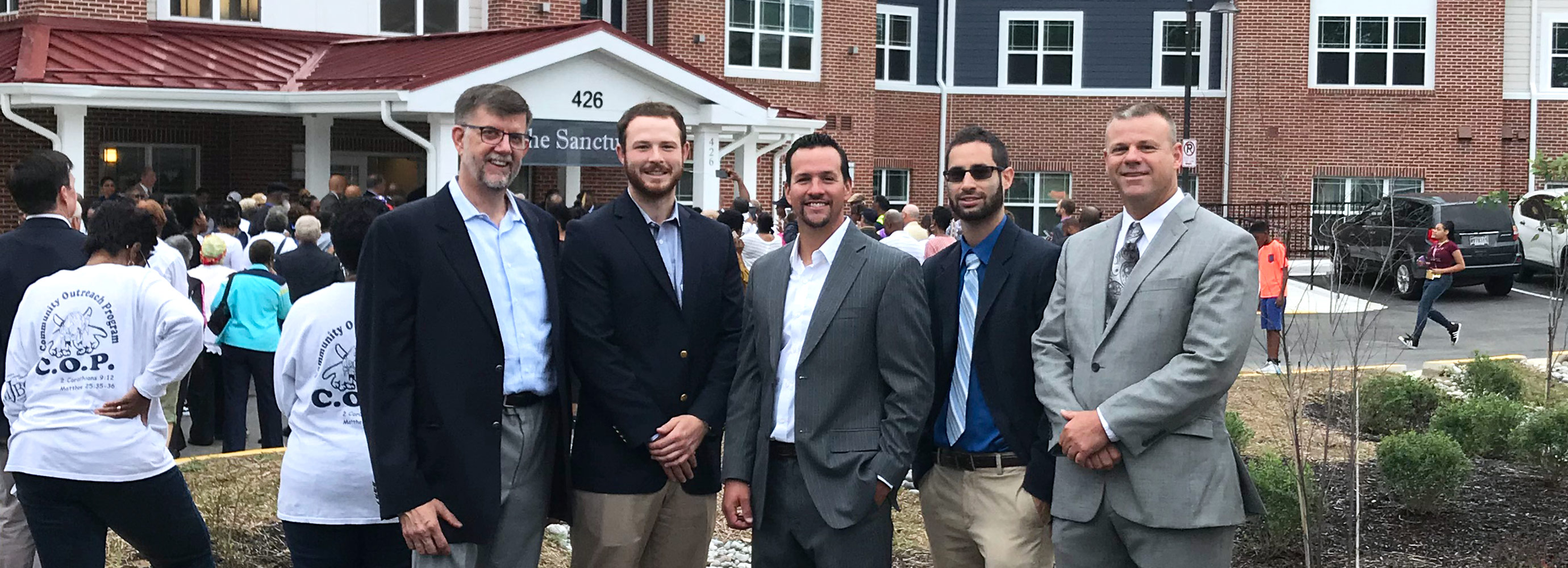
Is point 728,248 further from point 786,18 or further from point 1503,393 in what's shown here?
point 786,18

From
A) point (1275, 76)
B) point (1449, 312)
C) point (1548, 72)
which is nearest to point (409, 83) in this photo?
point (1449, 312)

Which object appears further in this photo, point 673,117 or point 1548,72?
point 1548,72

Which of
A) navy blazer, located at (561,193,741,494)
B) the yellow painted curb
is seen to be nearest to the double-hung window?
the yellow painted curb

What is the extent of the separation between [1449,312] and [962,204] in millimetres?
19910

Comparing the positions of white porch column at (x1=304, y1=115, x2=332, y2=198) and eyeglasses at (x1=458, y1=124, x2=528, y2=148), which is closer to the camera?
eyeglasses at (x1=458, y1=124, x2=528, y2=148)

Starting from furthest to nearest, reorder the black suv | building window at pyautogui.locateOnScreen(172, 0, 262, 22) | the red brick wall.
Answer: the black suv
the red brick wall
building window at pyautogui.locateOnScreen(172, 0, 262, 22)

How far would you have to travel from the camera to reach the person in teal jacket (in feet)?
35.3

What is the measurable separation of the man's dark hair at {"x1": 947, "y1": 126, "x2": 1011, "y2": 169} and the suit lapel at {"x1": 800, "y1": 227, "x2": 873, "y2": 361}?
0.51 m

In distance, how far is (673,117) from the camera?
5.01m

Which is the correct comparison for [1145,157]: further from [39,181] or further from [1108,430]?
[39,181]

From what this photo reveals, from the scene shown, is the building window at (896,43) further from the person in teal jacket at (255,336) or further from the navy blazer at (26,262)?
the navy blazer at (26,262)

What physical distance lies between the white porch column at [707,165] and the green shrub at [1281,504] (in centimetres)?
1383

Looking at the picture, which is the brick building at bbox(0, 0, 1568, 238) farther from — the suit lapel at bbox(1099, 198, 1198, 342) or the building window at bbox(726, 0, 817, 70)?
the suit lapel at bbox(1099, 198, 1198, 342)

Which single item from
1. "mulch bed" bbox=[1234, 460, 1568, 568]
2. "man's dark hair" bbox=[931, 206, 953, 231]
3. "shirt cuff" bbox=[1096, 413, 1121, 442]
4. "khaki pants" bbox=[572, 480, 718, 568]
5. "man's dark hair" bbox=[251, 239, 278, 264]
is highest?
"man's dark hair" bbox=[931, 206, 953, 231]
